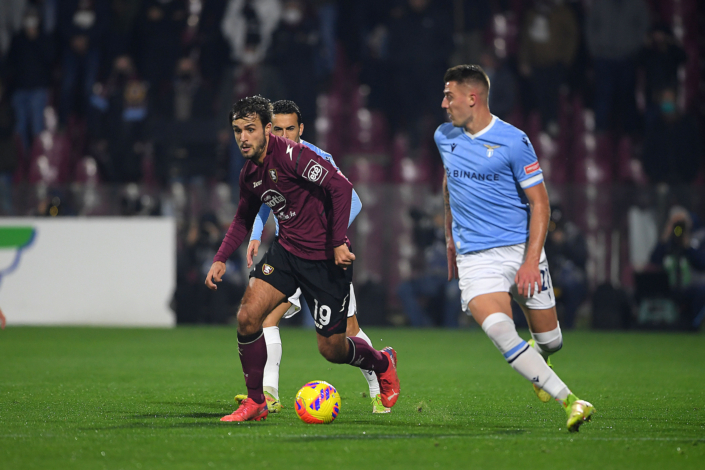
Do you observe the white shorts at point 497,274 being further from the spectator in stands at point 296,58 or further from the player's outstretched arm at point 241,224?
the spectator in stands at point 296,58

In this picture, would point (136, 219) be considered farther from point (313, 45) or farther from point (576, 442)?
point (576, 442)

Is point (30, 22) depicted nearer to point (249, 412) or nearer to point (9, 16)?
point (9, 16)

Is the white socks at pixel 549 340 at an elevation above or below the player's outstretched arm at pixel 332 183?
below

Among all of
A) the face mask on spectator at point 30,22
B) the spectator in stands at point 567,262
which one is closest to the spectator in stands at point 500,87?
the spectator in stands at point 567,262

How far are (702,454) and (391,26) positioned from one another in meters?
12.8

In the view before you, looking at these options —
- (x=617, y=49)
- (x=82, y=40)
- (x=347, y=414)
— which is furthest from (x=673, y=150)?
(x=347, y=414)

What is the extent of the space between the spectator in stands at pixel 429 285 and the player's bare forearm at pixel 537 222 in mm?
9130

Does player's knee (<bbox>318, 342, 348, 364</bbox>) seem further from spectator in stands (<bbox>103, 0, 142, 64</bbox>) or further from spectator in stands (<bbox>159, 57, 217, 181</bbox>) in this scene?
spectator in stands (<bbox>103, 0, 142, 64</bbox>)

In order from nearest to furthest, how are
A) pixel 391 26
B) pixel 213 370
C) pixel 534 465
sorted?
1. pixel 534 465
2. pixel 213 370
3. pixel 391 26

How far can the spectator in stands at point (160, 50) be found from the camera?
16875 millimetres

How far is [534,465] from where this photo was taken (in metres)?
4.36

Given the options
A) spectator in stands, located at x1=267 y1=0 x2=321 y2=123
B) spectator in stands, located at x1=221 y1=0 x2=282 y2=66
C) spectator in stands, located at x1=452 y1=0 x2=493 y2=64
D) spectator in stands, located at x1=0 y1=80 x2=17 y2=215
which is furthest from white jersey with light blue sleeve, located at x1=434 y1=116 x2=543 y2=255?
spectator in stands, located at x1=0 y1=80 x2=17 y2=215

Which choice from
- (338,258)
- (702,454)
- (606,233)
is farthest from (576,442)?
(606,233)

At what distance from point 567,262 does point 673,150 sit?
3236 mm
